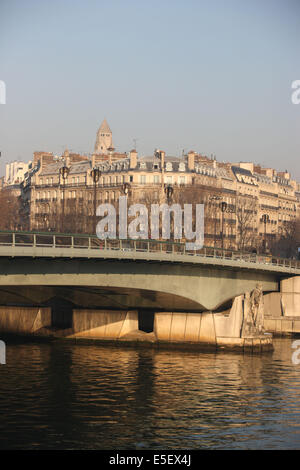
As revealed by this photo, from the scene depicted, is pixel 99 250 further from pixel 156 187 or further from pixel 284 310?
pixel 156 187

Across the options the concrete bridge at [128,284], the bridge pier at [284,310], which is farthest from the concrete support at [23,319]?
the bridge pier at [284,310]

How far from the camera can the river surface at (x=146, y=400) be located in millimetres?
33344

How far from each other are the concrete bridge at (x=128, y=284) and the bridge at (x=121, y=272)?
51mm

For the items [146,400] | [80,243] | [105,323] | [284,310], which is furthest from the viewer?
[284,310]

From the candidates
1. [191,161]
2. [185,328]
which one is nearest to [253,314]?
[185,328]

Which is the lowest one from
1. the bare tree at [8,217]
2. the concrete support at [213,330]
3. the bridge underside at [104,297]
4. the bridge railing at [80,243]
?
the concrete support at [213,330]

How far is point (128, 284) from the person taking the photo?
5297cm

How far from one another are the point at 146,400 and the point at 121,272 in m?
12.7

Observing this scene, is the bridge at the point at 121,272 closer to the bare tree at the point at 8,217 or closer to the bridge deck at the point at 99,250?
the bridge deck at the point at 99,250

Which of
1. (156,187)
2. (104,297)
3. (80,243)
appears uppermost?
(156,187)

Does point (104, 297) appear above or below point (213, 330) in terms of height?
above

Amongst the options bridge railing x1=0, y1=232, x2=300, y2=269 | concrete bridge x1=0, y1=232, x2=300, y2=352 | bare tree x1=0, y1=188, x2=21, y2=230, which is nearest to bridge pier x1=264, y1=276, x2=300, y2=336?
concrete bridge x1=0, y1=232, x2=300, y2=352

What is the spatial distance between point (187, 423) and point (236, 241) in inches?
4965
